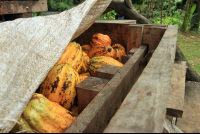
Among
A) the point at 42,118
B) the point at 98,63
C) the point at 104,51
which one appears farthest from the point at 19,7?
the point at 42,118

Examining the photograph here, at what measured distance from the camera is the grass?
5656 mm

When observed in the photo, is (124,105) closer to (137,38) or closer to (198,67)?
(137,38)

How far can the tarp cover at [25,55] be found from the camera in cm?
108

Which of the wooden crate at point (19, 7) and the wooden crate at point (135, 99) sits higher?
the wooden crate at point (19, 7)

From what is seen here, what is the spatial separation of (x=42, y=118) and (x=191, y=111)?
2.13 m

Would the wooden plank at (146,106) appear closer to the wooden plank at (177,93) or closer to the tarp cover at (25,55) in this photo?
the wooden plank at (177,93)

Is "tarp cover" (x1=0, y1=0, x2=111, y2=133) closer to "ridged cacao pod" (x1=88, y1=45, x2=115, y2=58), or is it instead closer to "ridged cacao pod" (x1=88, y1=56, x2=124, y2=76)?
"ridged cacao pod" (x1=88, y1=56, x2=124, y2=76)

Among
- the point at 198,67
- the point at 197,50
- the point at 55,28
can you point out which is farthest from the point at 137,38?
the point at 197,50

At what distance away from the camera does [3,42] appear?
1.29 metres

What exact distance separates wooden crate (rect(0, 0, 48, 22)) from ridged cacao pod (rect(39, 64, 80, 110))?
295 cm

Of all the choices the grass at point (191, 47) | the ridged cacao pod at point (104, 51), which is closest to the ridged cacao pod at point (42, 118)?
the ridged cacao pod at point (104, 51)

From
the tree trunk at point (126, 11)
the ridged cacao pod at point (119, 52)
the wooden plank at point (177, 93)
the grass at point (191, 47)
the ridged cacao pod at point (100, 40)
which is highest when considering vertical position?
the tree trunk at point (126, 11)

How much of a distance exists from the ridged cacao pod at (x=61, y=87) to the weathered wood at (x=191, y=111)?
1.47m

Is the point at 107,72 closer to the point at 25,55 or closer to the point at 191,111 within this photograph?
the point at 25,55
